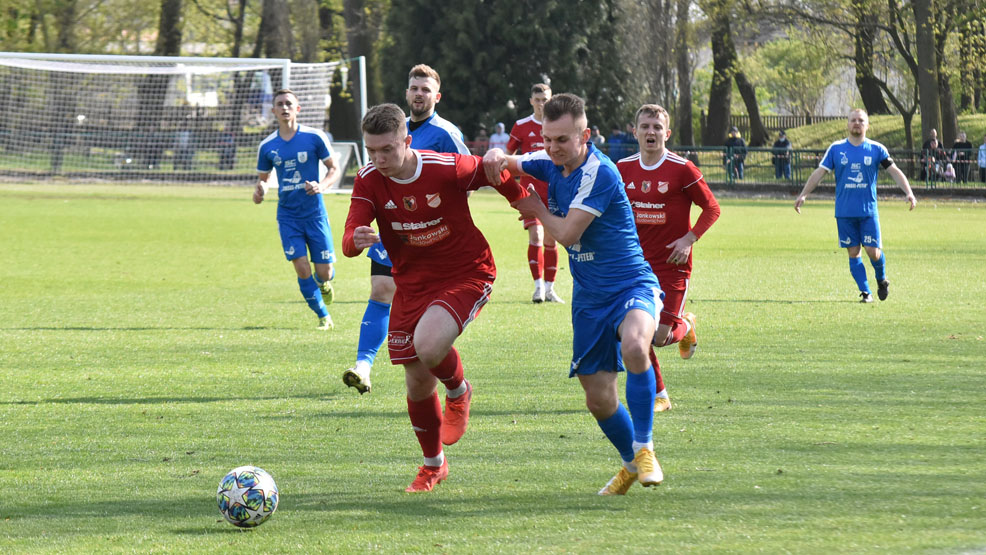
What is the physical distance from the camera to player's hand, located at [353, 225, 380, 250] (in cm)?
531

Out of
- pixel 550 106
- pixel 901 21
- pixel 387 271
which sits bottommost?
pixel 387 271

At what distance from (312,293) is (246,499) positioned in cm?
666

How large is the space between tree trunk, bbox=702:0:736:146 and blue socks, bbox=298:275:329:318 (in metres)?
29.6

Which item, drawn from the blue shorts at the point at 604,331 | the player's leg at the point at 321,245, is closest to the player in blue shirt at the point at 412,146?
the blue shorts at the point at 604,331

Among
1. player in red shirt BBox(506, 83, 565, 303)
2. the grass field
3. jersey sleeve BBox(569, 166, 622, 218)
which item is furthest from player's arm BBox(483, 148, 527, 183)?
player in red shirt BBox(506, 83, 565, 303)

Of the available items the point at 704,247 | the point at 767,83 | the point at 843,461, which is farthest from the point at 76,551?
the point at 767,83

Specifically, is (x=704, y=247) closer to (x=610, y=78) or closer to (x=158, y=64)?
(x=158, y=64)

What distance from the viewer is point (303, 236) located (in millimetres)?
11414

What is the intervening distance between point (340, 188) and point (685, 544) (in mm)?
30092

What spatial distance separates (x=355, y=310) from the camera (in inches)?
528

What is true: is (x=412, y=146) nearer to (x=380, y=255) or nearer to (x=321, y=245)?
(x=380, y=255)

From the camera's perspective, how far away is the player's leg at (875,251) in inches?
530

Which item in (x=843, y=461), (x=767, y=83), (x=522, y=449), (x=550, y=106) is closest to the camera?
(x=550, y=106)

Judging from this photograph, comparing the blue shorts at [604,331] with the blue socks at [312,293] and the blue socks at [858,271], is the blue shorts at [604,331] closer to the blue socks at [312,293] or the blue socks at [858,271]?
the blue socks at [312,293]
